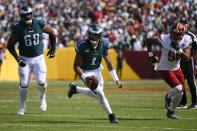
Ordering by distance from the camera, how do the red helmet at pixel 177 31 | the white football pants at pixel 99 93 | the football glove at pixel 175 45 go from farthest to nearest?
the red helmet at pixel 177 31
the football glove at pixel 175 45
the white football pants at pixel 99 93

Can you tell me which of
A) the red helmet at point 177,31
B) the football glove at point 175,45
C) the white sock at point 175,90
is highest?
the red helmet at point 177,31

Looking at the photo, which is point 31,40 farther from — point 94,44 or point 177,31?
point 177,31

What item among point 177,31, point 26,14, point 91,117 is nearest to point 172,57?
point 177,31

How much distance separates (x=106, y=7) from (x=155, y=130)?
21883 millimetres

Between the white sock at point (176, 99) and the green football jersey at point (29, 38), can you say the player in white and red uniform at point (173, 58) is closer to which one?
the white sock at point (176, 99)

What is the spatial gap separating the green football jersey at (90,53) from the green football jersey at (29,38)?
5.12ft

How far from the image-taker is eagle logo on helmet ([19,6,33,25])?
36.4ft

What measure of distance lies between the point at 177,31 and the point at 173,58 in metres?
0.58

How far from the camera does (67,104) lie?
13.8m

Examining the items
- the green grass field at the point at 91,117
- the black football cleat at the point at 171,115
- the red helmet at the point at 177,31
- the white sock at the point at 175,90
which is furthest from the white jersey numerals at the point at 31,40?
the black football cleat at the point at 171,115

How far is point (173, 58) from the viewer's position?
10516mm

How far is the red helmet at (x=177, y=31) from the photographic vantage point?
10.2 meters

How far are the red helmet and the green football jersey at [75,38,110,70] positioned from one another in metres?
1.29

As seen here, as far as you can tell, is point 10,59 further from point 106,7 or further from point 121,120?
point 121,120
